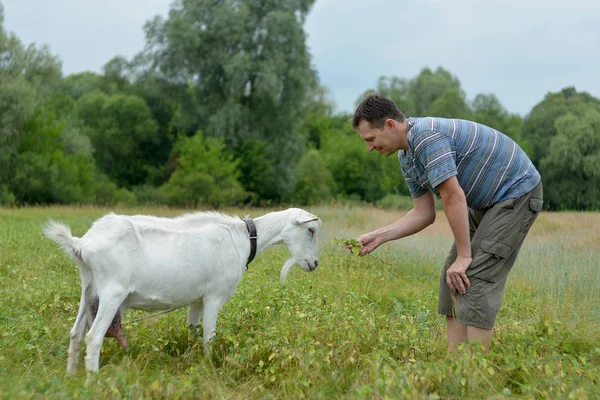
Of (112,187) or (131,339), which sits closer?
(131,339)

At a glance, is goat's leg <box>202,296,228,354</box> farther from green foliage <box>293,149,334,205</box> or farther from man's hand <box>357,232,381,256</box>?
green foliage <box>293,149,334,205</box>

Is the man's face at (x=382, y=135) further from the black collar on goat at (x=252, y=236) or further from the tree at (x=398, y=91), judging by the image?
the tree at (x=398, y=91)

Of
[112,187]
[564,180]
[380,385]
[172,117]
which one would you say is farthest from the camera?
[172,117]

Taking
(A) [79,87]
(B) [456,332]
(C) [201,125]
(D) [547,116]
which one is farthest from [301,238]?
(A) [79,87]

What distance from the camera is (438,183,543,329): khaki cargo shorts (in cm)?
458

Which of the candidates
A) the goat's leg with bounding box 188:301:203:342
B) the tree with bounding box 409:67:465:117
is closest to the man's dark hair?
the goat's leg with bounding box 188:301:203:342

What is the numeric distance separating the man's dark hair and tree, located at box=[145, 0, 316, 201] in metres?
34.2

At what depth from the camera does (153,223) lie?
5.26 meters

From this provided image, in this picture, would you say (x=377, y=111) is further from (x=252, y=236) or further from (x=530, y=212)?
(x=252, y=236)

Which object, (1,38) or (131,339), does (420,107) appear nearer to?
(1,38)

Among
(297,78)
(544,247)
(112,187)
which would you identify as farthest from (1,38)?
(544,247)

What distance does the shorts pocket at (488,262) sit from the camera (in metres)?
4.57

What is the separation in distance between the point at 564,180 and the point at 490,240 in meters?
25.5

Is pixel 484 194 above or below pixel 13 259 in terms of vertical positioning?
above
